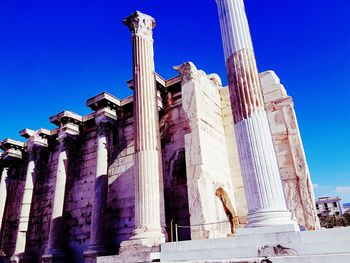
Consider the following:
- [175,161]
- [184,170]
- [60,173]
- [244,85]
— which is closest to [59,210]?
[60,173]

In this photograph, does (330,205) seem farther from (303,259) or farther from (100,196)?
(303,259)

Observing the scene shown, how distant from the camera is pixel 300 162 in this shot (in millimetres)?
10984

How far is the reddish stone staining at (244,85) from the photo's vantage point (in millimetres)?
8109

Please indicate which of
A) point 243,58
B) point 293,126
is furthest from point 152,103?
point 293,126

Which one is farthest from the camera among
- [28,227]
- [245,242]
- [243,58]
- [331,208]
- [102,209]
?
[331,208]

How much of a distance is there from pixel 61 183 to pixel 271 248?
11780 millimetres

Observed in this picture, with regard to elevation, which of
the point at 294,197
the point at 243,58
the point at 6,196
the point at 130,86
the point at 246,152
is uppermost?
the point at 130,86

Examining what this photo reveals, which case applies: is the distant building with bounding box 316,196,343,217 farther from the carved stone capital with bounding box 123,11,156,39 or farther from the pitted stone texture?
the carved stone capital with bounding box 123,11,156,39

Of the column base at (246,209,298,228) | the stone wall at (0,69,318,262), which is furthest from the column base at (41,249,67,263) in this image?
the column base at (246,209,298,228)

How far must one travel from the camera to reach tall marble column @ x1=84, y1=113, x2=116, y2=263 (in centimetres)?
1204

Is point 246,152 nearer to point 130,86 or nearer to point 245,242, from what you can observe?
point 245,242

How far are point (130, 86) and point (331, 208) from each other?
227 feet

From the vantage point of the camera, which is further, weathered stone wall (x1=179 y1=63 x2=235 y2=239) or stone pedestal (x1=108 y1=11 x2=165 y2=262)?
weathered stone wall (x1=179 y1=63 x2=235 y2=239)

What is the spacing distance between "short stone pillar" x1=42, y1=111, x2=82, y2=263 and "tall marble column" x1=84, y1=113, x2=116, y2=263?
90.9 inches
